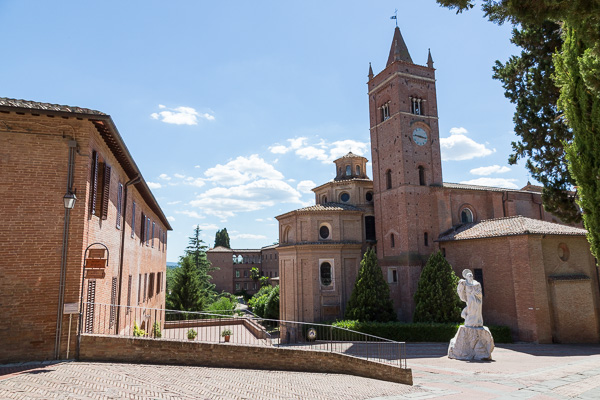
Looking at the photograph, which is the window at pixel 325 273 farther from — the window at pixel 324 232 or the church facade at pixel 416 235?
the window at pixel 324 232

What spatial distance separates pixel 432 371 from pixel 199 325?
21.5 m

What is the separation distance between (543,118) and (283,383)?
1367 cm

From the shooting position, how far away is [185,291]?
125 feet

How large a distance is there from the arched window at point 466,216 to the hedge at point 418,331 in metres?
9.67

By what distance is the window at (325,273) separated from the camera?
2695cm

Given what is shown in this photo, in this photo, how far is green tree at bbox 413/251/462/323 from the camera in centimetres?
2142

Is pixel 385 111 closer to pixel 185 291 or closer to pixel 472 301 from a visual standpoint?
pixel 472 301

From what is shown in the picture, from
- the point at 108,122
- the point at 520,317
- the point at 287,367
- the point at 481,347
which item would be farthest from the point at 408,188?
the point at 108,122

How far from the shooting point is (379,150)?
29.2 meters

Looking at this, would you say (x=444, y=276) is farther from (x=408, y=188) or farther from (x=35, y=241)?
(x=35, y=241)

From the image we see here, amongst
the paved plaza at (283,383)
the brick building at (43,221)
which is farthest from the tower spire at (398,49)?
the brick building at (43,221)

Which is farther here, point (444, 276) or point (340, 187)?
point (340, 187)

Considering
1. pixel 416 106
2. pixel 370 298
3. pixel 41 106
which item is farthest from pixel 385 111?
pixel 41 106

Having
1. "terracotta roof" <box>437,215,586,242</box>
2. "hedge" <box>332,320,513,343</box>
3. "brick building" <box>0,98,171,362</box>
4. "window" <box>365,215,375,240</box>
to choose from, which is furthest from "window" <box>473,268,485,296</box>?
"brick building" <box>0,98,171,362</box>
